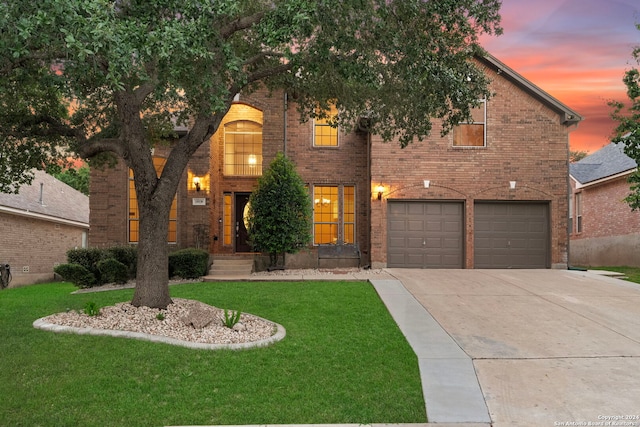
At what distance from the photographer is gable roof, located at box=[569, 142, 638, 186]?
67.6ft

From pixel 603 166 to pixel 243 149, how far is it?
1717cm

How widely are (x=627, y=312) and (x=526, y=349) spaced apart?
365 centimetres

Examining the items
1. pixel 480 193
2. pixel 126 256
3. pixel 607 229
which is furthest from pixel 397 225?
pixel 607 229

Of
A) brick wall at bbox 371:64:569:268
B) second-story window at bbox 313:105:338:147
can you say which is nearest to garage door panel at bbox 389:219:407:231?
brick wall at bbox 371:64:569:268

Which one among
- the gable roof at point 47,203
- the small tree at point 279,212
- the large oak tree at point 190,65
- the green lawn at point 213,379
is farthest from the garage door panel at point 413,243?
the gable roof at point 47,203

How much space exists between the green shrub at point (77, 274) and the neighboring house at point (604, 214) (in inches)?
763

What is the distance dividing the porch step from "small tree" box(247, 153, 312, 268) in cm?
110

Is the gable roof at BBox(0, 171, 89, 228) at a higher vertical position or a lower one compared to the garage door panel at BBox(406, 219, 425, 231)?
higher

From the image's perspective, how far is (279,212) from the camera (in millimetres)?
14383

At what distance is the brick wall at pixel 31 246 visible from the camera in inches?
727

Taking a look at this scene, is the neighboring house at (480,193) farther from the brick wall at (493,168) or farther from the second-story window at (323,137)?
the second-story window at (323,137)

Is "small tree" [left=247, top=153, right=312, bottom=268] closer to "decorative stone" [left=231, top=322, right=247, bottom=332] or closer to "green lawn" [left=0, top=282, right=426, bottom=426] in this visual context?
"green lawn" [left=0, top=282, right=426, bottom=426]

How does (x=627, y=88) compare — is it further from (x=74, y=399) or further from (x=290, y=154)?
(x=74, y=399)

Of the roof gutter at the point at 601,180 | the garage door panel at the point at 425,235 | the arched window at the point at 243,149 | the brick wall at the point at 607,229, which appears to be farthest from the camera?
the brick wall at the point at 607,229
